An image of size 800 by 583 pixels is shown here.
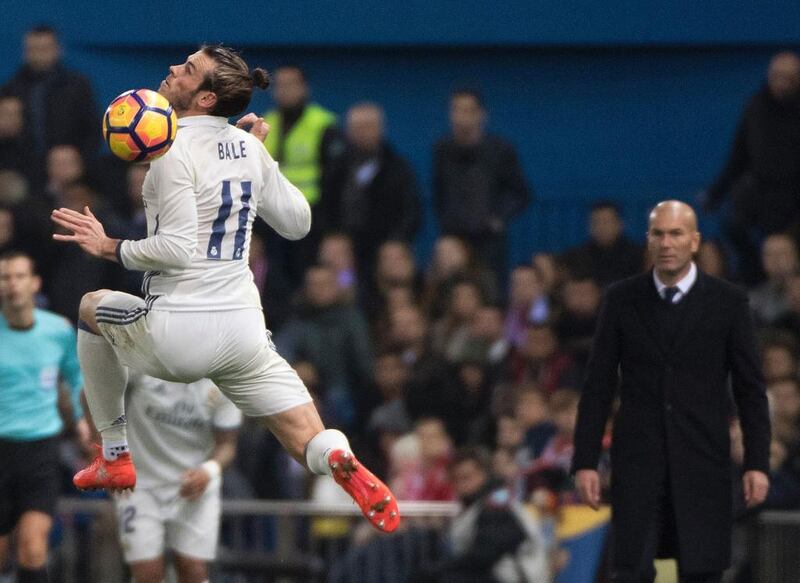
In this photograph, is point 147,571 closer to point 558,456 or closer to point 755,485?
point 558,456

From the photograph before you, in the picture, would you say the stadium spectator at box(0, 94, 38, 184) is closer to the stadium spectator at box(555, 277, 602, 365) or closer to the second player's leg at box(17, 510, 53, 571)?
the second player's leg at box(17, 510, 53, 571)

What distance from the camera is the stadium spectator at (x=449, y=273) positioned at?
41.5ft

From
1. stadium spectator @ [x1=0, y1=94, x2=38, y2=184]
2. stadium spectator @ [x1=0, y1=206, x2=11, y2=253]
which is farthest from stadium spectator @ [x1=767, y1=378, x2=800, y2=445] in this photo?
stadium spectator @ [x1=0, y1=94, x2=38, y2=184]

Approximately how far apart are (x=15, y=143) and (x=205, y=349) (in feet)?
21.8

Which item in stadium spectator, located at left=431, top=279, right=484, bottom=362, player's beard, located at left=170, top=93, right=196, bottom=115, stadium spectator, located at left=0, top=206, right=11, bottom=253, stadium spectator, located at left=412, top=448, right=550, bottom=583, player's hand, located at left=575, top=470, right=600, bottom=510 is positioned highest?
player's beard, located at left=170, top=93, right=196, bottom=115

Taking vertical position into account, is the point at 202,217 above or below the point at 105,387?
above

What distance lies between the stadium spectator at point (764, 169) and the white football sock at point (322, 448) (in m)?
5.92

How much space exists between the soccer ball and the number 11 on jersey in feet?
1.12

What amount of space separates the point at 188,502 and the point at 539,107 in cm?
685

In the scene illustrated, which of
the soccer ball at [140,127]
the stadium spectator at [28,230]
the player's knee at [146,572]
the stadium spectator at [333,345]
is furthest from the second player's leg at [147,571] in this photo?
the stadium spectator at [28,230]

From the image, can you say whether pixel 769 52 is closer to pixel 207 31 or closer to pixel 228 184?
pixel 207 31

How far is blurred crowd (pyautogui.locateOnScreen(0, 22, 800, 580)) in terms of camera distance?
11.8 meters

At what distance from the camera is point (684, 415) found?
26.4ft

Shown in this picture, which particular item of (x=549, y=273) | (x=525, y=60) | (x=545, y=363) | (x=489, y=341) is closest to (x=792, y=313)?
(x=545, y=363)
